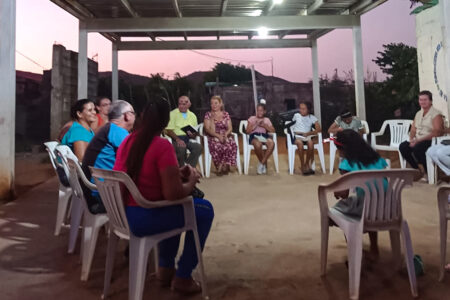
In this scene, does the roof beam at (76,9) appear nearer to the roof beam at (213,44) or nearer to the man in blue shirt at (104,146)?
the roof beam at (213,44)

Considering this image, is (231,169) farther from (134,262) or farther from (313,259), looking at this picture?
(134,262)

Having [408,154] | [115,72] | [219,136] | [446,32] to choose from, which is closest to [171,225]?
[219,136]

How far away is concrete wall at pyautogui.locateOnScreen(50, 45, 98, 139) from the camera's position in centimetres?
811

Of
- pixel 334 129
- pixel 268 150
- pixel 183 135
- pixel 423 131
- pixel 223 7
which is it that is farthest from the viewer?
pixel 223 7

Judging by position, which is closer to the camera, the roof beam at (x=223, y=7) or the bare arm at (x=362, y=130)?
the bare arm at (x=362, y=130)

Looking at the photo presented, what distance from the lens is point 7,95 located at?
4250 mm

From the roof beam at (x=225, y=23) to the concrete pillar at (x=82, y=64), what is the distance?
39 centimetres

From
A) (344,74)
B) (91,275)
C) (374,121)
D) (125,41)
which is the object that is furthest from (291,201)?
(344,74)

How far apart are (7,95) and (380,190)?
444cm

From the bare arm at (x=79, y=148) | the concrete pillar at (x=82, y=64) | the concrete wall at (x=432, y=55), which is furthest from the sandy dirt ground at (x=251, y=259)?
the concrete pillar at (x=82, y=64)

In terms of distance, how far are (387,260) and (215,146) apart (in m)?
4.15

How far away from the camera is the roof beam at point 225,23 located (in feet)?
23.0

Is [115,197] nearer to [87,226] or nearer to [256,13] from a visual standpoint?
[87,226]

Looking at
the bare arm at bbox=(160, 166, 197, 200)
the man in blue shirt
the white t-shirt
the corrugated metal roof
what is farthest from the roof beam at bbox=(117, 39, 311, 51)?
the bare arm at bbox=(160, 166, 197, 200)
